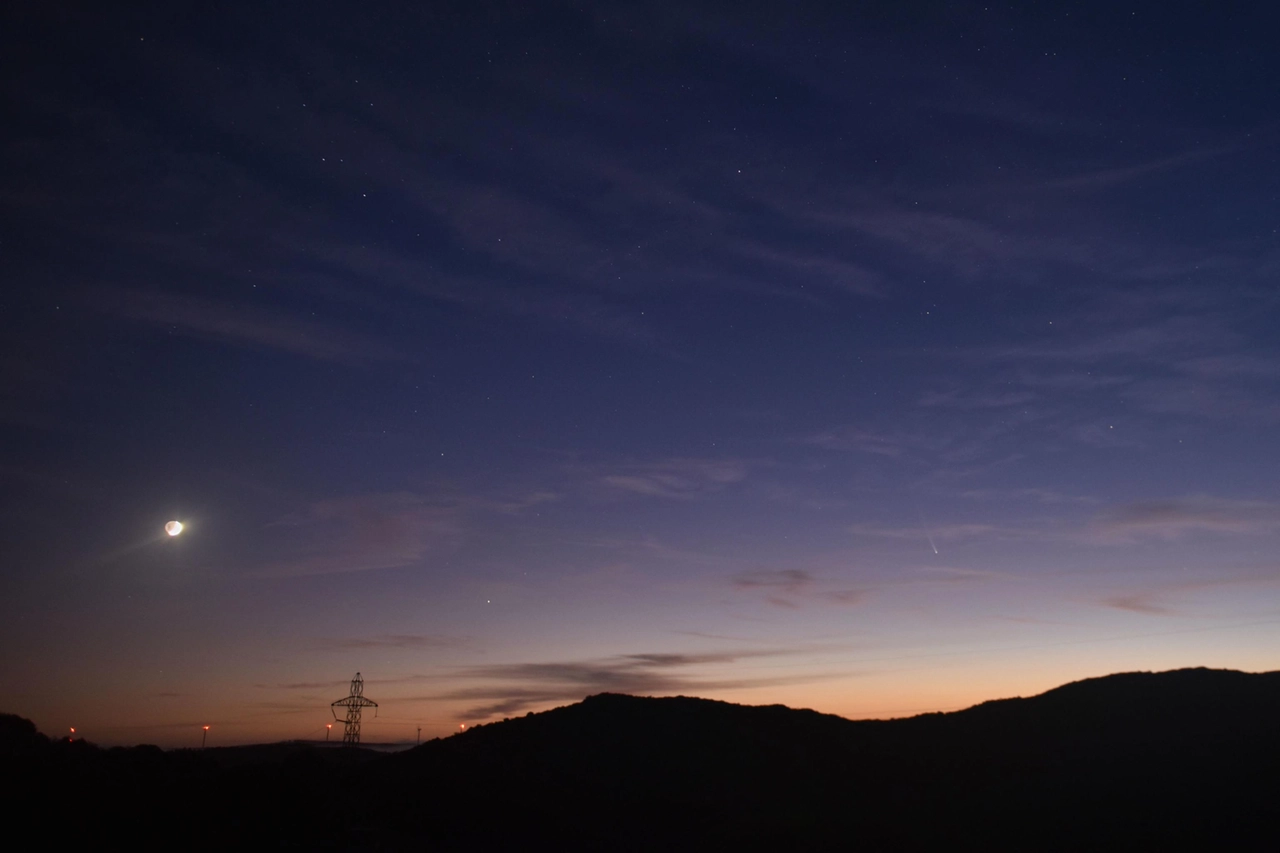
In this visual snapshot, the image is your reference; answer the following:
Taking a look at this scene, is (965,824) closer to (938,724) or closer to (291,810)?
(938,724)

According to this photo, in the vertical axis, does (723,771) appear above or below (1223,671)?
below

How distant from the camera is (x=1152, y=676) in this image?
34125 millimetres

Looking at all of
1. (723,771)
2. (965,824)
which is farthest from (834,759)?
(965,824)

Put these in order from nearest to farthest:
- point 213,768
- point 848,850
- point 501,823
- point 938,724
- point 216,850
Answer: point 216,850
point 848,850
point 501,823
point 213,768
point 938,724

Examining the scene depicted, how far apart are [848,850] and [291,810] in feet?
53.9

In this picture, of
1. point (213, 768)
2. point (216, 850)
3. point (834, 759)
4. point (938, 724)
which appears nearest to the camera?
point (216, 850)

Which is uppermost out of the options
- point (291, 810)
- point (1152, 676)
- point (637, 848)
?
point (1152, 676)

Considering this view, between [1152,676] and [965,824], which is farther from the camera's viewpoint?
[1152,676]

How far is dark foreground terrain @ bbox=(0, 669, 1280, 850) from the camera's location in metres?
23.5

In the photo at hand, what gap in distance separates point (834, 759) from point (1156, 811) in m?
11.1

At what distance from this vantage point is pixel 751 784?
30.5 meters

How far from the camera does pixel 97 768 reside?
27969 mm

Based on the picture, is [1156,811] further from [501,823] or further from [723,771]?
[501,823]

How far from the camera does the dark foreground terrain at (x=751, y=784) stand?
23453 millimetres
